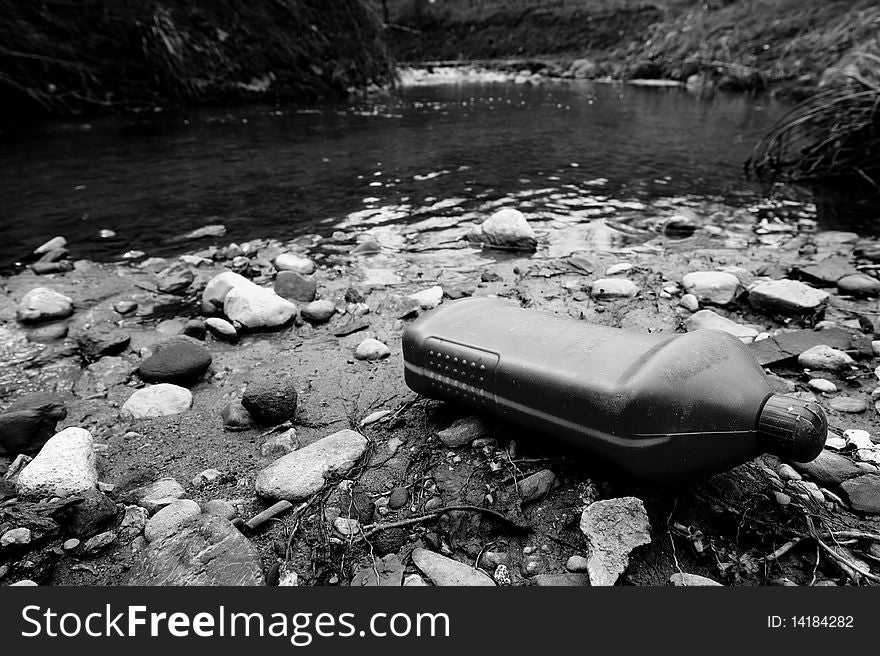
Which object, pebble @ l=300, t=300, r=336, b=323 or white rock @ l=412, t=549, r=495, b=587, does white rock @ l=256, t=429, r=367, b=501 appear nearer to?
white rock @ l=412, t=549, r=495, b=587

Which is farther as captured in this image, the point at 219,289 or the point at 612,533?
the point at 219,289

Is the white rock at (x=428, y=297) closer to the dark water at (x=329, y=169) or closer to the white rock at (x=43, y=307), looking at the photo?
the dark water at (x=329, y=169)

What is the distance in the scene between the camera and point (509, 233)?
4070mm

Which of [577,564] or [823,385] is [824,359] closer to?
[823,385]

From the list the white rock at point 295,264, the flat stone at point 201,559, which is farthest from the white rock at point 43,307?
the flat stone at point 201,559

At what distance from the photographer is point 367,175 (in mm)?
6438

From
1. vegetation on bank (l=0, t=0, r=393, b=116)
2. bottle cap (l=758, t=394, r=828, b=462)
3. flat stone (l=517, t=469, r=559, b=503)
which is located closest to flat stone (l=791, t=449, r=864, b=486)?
bottle cap (l=758, t=394, r=828, b=462)

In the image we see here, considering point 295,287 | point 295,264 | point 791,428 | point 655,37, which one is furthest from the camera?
point 655,37

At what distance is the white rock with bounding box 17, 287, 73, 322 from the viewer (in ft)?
9.73

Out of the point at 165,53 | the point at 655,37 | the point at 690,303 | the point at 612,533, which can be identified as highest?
the point at 165,53

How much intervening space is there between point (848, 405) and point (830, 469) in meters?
0.54

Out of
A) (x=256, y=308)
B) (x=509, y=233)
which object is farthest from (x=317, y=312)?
(x=509, y=233)

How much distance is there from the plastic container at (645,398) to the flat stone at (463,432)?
0.11 m

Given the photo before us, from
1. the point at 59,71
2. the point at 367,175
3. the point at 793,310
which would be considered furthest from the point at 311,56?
the point at 793,310
